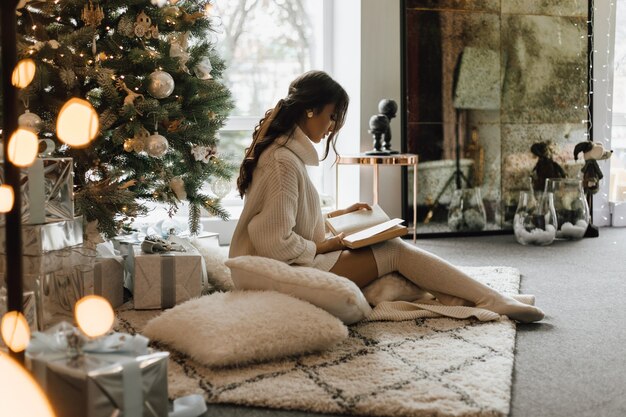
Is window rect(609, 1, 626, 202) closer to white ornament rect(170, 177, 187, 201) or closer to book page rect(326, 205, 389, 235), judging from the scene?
book page rect(326, 205, 389, 235)

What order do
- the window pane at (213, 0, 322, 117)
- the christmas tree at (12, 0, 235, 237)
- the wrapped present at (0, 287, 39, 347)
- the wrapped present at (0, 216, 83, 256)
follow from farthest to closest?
the window pane at (213, 0, 322, 117)
the christmas tree at (12, 0, 235, 237)
the wrapped present at (0, 216, 83, 256)
the wrapped present at (0, 287, 39, 347)

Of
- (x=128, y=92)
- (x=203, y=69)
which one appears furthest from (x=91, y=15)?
(x=203, y=69)

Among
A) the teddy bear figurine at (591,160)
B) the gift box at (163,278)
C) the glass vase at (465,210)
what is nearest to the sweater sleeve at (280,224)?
the gift box at (163,278)

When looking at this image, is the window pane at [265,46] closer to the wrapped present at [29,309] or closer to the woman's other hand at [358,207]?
the woman's other hand at [358,207]

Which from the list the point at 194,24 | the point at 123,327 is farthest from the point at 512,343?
the point at 194,24

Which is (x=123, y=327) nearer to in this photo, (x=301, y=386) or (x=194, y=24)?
(x=301, y=386)

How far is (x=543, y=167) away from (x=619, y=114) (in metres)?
1.00

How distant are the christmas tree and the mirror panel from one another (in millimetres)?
1554

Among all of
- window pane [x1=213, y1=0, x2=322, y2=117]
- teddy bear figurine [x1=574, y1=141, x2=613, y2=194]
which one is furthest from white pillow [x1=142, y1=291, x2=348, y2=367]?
teddy bear figurine [x1=574, y1=141, x2=613, y2=194]

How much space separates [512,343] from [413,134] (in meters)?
2.20

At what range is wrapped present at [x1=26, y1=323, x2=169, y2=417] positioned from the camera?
1.31m

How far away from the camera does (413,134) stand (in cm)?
412

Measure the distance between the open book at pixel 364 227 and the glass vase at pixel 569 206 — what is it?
1813 mm

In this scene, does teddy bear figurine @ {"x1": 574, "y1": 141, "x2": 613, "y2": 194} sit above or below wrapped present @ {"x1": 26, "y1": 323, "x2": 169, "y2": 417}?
above
